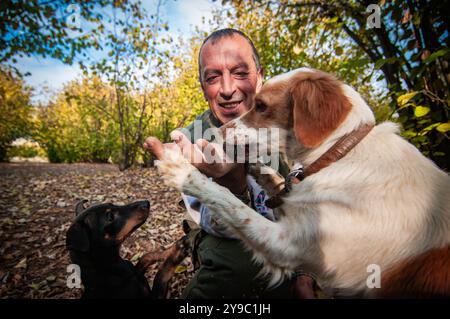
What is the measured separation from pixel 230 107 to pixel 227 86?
8.5 inches

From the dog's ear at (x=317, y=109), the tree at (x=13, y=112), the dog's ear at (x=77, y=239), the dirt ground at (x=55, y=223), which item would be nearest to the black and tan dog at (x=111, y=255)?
the dog's ear at (x=77, y=239)

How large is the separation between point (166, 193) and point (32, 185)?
4141mm

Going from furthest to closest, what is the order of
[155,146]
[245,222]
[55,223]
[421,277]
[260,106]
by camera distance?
[55,223], [260,106], [155,146], [245,222], [421,277]

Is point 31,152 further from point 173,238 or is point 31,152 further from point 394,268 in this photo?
point 394,268

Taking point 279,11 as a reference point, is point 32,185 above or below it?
below

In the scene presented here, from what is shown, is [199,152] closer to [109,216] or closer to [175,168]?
[175,168]

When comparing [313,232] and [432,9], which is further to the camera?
[432,9]

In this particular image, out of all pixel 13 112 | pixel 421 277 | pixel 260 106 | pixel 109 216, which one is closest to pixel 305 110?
pixel 260 106

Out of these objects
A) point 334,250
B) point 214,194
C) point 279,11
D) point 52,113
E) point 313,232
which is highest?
point 52,113

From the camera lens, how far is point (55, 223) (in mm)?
4887

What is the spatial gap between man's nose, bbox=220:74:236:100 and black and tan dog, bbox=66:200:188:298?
1505mm

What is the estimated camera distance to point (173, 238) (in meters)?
4.48

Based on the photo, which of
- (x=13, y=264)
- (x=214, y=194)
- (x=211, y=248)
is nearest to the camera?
(x=214, y=194)

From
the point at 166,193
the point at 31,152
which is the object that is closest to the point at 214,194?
the point at 166,193
